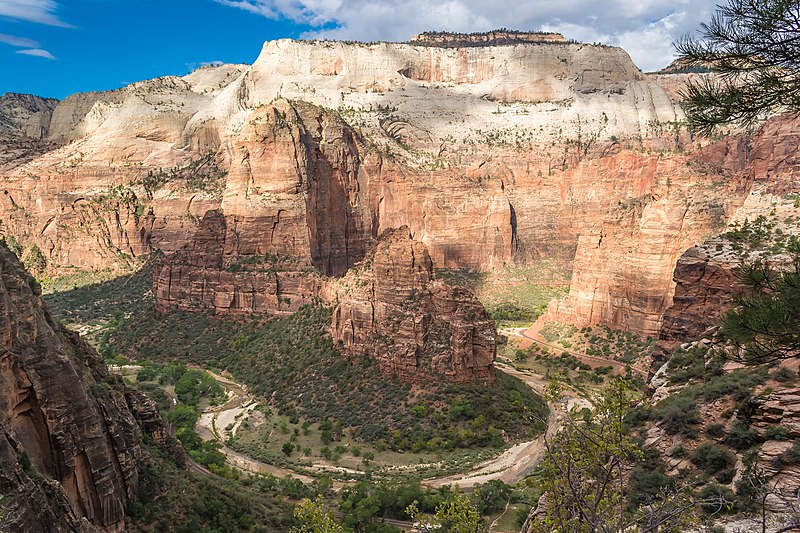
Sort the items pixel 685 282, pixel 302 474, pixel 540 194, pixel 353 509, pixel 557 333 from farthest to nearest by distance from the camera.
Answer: pixel 540 194, pixel 557 333, pixel 302 474, pixel 685 282, pixel 353 509

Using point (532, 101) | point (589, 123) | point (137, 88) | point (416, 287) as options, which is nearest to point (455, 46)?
point (532, 101)

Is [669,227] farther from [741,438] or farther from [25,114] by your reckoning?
[25,114]

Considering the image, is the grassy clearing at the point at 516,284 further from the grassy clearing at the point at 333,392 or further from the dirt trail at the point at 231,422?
the dirt trail at the point at 231,422

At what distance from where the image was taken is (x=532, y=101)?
138 metres

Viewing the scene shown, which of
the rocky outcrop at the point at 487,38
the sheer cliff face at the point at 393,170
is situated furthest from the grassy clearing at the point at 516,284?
the rocky outcrop at the point at 487,38

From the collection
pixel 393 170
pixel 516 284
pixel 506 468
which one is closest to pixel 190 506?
pixel 506 468

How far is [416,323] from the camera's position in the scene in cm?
4806

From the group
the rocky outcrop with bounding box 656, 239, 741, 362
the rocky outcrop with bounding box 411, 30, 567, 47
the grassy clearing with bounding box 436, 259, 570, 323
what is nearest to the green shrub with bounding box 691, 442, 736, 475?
the rocky outcrop with bounding box 656, 239, 741, 362

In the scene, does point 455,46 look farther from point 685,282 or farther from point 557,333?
point 685,282

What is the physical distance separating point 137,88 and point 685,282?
138 meters

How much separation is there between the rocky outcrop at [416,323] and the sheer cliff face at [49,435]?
28024 mm

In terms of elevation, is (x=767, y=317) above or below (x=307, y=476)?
above

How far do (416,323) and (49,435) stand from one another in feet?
105

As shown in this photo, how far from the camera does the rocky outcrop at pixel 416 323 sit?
156ft
